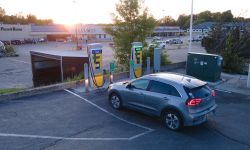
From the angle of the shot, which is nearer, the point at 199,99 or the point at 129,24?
the point at 199,99

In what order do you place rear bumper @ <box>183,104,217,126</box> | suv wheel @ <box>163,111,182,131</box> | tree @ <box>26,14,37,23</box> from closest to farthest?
rear bumper @ <box>183,104,217,126</box>
suv wheel @ <box>163,111,182,131</box>
tree @ <box>26,14,37,23</box>

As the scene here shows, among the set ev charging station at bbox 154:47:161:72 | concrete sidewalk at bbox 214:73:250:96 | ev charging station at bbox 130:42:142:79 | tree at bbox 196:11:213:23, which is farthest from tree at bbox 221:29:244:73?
tree at bbox 196:11:213:23

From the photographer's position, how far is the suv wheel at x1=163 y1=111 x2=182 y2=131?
278 inches

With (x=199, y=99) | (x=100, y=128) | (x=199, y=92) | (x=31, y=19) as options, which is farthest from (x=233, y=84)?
(x=31, y=19)

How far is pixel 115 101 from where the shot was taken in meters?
9.04

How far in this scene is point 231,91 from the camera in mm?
12031

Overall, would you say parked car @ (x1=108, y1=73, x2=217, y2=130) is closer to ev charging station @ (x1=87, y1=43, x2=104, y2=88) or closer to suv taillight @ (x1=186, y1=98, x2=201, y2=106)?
suv taillight @ (x1=186, y1=98, x2=201, y2=106)

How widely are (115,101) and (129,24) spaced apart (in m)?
9.08

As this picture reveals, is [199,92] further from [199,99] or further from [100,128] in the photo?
[100,128]

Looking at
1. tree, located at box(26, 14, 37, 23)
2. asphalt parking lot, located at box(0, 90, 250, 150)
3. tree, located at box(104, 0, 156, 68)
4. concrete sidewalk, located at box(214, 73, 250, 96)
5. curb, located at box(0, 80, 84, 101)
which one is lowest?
asphalt parking lot, located at box(0, 90, 250, 150)

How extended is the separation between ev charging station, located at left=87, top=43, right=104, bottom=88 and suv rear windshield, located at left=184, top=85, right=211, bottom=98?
18.9 feet

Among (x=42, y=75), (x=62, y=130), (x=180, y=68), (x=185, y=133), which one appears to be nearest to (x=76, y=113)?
(x=62, y=130)

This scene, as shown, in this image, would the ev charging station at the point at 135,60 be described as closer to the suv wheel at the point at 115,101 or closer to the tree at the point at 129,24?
the tree at the point at 129,24

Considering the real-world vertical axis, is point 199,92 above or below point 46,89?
above
